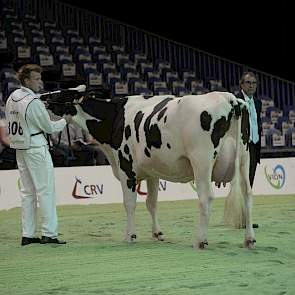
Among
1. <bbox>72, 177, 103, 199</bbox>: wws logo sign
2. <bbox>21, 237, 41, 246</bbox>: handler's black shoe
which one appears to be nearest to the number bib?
<bbox>21, 237, 41, 246</bbox>: handler's black shoe

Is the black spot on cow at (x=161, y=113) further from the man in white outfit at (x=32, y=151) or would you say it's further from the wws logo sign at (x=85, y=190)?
the wws logo sign at (x=85, y=190)

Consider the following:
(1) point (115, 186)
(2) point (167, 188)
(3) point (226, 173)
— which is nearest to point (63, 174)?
(1) point (115, 186)

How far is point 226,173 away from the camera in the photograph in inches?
307

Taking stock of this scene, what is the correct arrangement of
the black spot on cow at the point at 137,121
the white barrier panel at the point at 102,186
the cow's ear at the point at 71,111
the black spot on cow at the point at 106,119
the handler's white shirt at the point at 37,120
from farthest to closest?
the white barrier panel at the point at 102,186, the cow's ear at the point at 71,111, the black spot on cow at the point at 106,119, the black spot on cow at the point at 137,121, the handler's white shirt at the point at 37,120

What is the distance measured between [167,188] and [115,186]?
108 cm

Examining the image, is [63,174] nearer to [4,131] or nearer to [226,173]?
[4,131]

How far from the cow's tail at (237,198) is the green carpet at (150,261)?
287 mm

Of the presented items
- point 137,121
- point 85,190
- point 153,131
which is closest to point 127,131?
point 137,121

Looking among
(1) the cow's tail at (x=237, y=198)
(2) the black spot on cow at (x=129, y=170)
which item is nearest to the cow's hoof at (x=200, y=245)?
(1) the cow's tail at (x=237, y=198)

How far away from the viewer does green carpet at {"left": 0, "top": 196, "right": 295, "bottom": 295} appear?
5.59 metres

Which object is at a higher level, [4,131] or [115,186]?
[4,131]

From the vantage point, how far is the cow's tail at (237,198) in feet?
25.0

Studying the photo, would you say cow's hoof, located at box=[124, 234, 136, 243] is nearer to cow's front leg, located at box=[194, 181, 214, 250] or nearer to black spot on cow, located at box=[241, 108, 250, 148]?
cow's front leg, located at box=[194, 181, 214, 250]

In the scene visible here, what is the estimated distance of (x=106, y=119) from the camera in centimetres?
892
